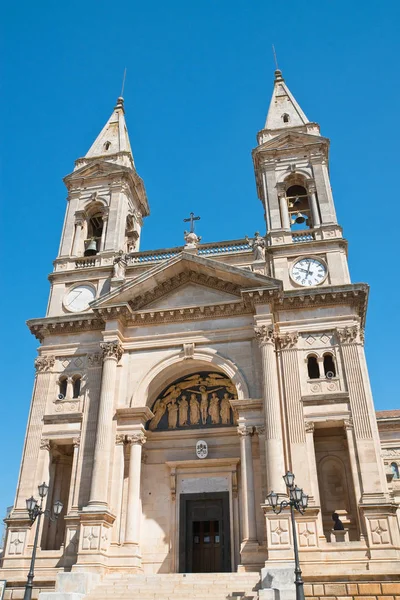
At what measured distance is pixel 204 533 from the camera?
842 inches

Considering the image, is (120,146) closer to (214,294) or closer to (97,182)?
(97,182)

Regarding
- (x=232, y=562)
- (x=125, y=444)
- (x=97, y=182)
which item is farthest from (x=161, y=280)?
(x=232, y=562)

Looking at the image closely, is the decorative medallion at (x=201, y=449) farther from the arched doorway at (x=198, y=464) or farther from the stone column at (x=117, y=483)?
the stone column at (x=117, y=483)

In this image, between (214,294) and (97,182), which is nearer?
(214,294)

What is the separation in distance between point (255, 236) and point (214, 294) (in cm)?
340

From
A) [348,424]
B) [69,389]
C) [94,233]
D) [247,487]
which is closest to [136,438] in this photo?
[69,389]

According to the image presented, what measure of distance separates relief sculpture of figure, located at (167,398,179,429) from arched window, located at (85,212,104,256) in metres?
9.34

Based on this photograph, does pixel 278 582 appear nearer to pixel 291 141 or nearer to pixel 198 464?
pixel 198 464

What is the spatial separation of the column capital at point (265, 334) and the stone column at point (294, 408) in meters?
0.80

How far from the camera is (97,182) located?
29.6m

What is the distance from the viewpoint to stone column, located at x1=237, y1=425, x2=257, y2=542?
60.4ft

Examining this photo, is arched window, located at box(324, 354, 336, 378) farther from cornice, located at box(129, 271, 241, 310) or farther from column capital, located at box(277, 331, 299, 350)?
cornice, located at box(129, 271, 241, 310)

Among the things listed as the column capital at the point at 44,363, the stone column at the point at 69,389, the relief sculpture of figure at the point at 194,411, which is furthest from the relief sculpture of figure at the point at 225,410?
the column capital at the point at 44,363

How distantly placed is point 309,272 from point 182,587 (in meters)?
13.4
